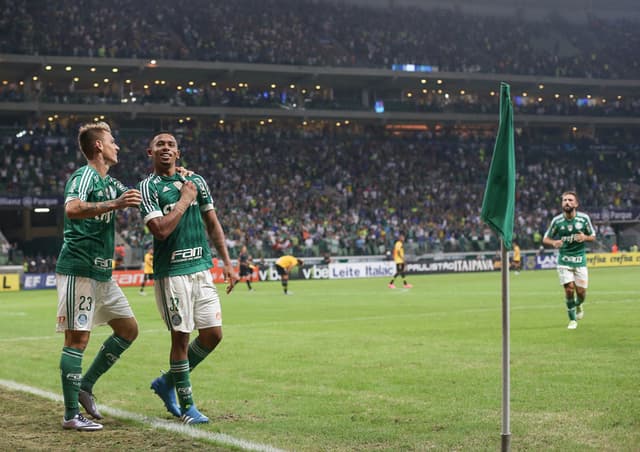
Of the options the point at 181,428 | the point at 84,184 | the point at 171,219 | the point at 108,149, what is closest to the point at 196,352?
the point at 181,428

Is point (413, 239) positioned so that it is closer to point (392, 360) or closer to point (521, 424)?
point (392, 360)

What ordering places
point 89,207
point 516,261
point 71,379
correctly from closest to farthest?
1. point 89,207
2. point 71,379
3. point 516,261

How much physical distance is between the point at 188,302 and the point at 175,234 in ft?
2.05

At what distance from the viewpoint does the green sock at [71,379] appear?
8.17 m

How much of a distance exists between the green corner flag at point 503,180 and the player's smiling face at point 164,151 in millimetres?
3381

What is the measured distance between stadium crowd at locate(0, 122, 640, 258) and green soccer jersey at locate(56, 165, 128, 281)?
41347mm

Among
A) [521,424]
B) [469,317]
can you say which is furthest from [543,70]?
[521,424]

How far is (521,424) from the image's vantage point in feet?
25.6

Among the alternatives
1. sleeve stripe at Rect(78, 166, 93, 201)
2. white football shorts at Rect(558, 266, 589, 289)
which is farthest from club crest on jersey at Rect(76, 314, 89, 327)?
white football shorts at Rect(558, 266, 589, 289)

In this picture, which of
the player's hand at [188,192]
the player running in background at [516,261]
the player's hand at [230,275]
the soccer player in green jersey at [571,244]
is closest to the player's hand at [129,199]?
the player's hand at [188,192]

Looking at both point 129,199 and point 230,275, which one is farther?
point 230,275

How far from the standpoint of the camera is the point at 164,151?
845 centimetres

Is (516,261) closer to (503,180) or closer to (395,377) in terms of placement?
(395,377)

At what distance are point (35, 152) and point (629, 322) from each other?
1891 inches
